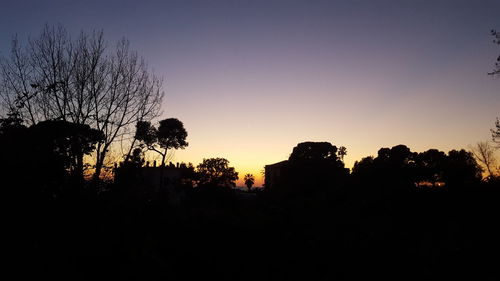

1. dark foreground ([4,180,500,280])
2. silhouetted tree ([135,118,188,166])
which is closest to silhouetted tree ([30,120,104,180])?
dark foreground ([4,180,500,280])

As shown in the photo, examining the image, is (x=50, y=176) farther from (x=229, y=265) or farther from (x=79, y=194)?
(x=229, y=265)

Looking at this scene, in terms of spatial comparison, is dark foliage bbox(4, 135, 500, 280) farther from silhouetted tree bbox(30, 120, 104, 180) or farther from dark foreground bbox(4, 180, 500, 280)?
silhouetted tree bbox(30, 120, 104, 180)

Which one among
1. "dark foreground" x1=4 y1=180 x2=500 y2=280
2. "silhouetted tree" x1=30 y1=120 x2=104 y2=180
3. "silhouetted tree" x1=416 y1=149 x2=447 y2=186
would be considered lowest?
"dark foreground" x1=4 y1=180 x2=500 y2=280

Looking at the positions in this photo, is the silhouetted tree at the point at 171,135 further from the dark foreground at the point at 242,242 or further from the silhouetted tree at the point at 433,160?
the silhouetted tree at the point at 433,160

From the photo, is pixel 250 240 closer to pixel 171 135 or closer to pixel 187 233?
pixel 187 233

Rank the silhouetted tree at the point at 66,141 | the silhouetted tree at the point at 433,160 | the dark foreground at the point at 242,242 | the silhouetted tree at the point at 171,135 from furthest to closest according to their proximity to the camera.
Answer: the silhouetted tree at the point at 433,160 < the silhouetted tree at the point at 171,135 < the silhouetted tree at the point at 66,141 < the dark foreground at the point at 242,242

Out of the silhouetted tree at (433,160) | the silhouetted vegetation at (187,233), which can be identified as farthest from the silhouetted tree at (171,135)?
the silhouetted tree at (433,160)

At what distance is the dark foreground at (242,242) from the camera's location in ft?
23.8

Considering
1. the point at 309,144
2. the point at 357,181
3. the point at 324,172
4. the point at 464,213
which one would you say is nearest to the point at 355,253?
the point at 464,213

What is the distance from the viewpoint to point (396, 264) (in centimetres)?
1036

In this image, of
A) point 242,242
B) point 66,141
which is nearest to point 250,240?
point 242,242

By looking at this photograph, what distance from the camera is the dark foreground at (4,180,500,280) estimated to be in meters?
7.25

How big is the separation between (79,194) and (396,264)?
36.9 feet

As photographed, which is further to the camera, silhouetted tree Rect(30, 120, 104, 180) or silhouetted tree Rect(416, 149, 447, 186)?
silhouetted tree Rect(416, 149, 447, 186)
